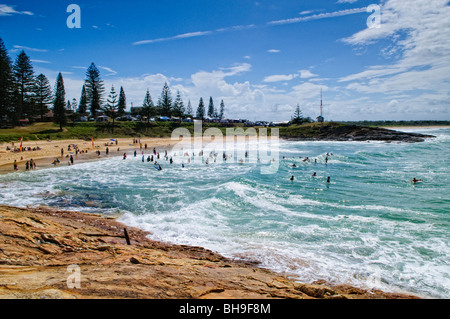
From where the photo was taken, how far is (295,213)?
52.9ft

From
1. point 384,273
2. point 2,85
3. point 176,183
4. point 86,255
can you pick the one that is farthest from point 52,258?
point 2,85

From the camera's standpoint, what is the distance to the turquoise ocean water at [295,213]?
1001 cm

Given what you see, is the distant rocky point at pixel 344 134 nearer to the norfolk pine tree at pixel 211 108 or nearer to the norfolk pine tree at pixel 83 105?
the norfolk pine tree at pixel 211 108

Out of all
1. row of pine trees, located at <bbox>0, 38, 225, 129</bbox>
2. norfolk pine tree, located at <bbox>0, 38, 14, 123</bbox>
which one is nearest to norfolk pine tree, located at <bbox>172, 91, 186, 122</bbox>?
row of pine trees, located at <bbox>0, 38, 225, 129</bbox>

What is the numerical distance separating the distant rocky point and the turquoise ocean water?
52344 millimetres

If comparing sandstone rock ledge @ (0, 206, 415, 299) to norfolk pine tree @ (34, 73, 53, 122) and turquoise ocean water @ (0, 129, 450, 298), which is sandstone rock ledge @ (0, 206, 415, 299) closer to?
turquoise ocean water @ (0, 129, 450, 298)

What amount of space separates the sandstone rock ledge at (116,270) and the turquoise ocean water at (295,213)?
177 centimetres

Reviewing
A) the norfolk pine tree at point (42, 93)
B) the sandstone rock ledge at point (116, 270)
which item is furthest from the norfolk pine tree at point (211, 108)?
the sandstone rock ledge at point (116, 270)

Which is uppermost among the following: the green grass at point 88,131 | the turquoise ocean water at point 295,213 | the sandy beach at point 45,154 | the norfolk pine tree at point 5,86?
the norfolk pine tree at point 5,86

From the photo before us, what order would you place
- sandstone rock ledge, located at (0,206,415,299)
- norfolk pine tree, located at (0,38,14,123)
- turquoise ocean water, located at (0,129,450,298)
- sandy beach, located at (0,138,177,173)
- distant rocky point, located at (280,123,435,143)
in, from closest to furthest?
sandstone rock ledge, located at (0,206,415,299), turquoise ocean water, located at (0,129,450,298), sandy beach, located at (0,138,177,173), norfolk pine tree, located at (0,38,14,123), distant rocky point, located at (280,123,435,143)

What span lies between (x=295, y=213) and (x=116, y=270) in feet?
39.5

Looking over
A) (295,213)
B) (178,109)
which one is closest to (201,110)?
(178,109)

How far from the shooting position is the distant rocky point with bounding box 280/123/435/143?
76037 mm

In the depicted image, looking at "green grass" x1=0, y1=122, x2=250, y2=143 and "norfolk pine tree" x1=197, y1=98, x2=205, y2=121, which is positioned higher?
"norfolk pine tree" x1=197, y1=98, x2=205, y2=121
